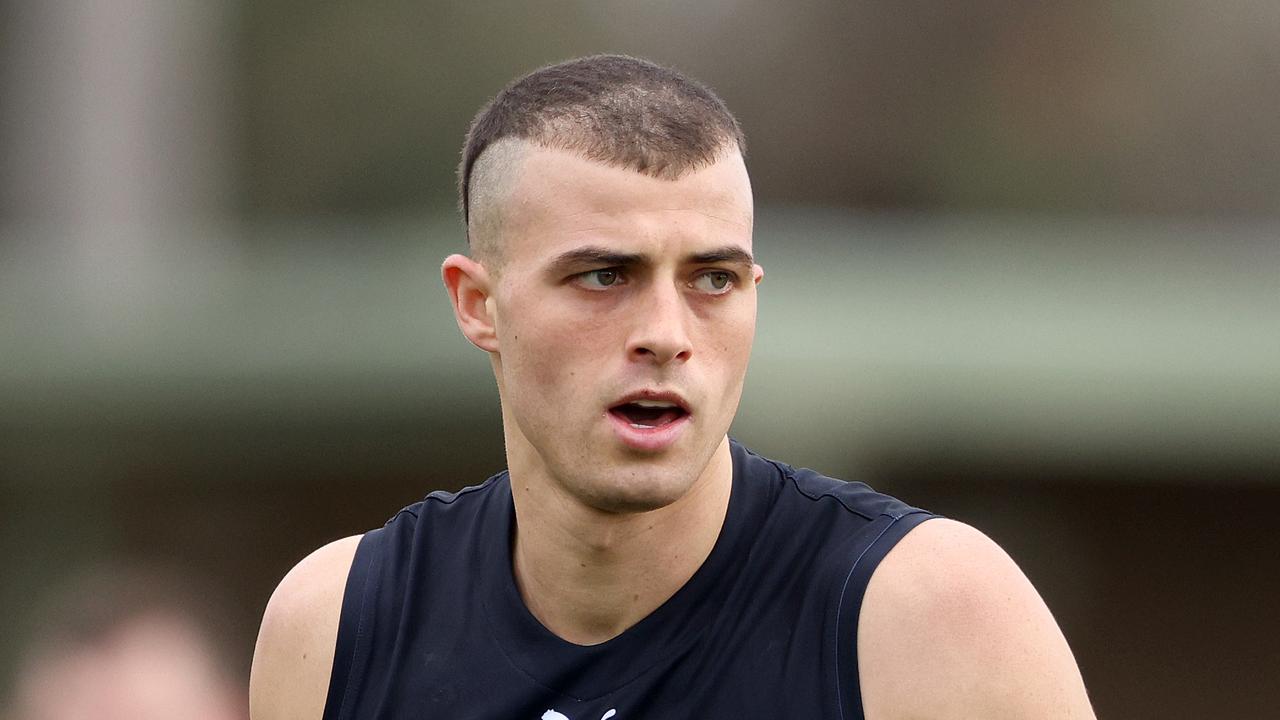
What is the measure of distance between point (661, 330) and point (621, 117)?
0.46 metres

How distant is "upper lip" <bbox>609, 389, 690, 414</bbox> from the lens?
10.8 ft

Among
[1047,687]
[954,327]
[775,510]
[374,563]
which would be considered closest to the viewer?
[1047,687]

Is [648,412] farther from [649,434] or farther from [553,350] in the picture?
[553,350]

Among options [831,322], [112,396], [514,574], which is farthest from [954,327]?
[514,574]

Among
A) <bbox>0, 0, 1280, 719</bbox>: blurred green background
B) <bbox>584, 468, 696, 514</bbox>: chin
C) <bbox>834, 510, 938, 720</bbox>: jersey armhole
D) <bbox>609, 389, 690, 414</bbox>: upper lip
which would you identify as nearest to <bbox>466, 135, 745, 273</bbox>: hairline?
<bbox>609, 389, 690, 414</bbox>: upper lip

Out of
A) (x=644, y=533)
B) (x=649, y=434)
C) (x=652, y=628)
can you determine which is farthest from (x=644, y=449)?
(x=652, y=628)

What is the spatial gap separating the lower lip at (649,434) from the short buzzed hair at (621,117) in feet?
1.56

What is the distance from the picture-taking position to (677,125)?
3.43 m

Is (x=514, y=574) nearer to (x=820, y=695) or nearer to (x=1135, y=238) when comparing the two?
(x=820, y=695)

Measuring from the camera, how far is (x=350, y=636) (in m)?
3.78

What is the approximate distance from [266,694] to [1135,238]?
6027mm

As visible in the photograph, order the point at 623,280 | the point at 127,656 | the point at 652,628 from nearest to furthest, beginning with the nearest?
the point at 623,280
the point at 652,628
the point at 127,656

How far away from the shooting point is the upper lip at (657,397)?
329 cm

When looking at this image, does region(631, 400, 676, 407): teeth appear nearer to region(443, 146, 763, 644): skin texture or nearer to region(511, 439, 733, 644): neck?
region(443, 146, 763, 644): skin texture
